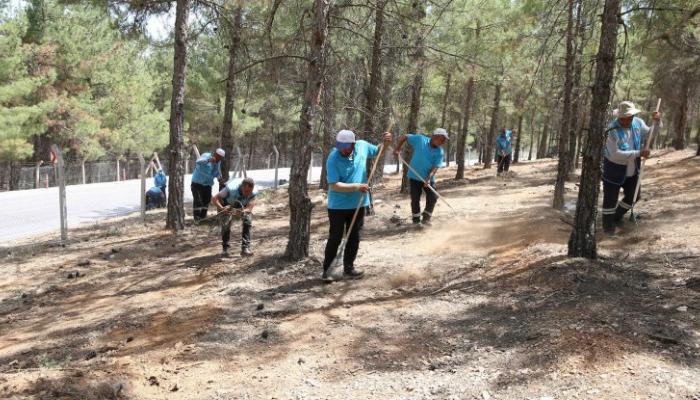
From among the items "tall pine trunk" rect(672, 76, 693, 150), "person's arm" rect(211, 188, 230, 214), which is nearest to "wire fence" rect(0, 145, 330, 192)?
"person's arm" rect(211, 188, 230, 214)

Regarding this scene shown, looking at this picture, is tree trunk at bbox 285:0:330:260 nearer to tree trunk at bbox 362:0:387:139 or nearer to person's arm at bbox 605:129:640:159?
tree trunk at bbox 362:0:387:139

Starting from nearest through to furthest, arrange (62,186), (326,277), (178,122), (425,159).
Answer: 1. (326,277)
2. (425,159)
3. (62,186)
4. (178,122)

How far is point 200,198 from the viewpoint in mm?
11008

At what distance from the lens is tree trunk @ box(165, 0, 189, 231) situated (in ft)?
32.6

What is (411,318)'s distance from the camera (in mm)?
4984

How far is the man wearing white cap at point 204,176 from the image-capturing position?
10687 mm

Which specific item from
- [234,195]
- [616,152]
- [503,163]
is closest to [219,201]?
[234,195]

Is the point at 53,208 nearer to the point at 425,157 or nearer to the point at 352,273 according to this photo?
the point at 425,157

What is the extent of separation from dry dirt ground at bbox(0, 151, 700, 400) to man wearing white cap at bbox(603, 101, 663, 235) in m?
0.44

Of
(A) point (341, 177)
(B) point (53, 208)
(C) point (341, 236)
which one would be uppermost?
(A) point (341, 177)

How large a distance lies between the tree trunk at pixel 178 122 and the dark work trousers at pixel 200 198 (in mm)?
522

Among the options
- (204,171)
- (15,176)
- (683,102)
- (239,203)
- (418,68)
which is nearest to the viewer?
(239,203)

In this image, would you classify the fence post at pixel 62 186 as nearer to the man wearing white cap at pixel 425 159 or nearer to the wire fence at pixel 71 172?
the man wearing white cap at pixel 425 159

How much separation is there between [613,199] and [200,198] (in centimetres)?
727
